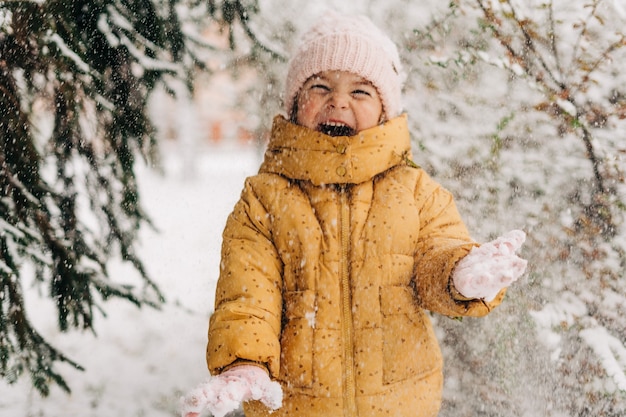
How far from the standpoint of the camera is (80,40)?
3.12m

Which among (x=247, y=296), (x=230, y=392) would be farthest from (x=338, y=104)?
(x=230, y=392)

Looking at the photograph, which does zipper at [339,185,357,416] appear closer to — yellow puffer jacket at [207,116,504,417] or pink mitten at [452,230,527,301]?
yellow puffer jacket at [207,116,504,417]

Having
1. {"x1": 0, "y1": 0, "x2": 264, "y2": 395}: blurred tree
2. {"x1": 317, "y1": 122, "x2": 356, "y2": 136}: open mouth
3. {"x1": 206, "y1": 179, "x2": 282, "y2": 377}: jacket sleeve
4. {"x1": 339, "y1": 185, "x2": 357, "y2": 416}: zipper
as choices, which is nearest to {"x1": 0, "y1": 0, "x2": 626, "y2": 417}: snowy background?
{"x1": 0, "y1": 0, "x2": 264, "y2": 395}: blurred tree

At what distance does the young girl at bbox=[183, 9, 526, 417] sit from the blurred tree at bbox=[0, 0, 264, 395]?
137cm

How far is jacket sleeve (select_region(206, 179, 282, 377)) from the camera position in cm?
181

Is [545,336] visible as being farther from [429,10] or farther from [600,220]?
[429,10]

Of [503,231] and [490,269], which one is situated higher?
[503,231]

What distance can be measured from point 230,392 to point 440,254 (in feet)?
2.49

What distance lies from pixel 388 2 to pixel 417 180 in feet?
7.86

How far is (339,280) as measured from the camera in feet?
6.51

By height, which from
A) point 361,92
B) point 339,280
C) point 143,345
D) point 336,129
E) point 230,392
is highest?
point 143,345

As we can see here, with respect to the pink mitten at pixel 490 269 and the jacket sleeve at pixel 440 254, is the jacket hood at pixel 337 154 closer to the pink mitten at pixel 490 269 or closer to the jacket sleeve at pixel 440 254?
the jacket sleeve at pixel 440 254

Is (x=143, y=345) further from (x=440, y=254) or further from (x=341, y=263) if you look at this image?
(x=440, y=254)

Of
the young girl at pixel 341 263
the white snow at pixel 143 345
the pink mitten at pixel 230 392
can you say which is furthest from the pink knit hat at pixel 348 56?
the white snow at pixel 143 345
